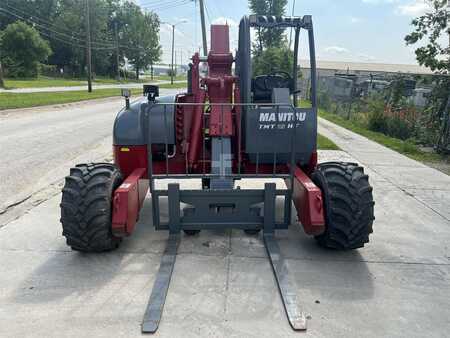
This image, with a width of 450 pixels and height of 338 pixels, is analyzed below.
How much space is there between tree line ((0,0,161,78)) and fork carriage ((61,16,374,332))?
60.3 m

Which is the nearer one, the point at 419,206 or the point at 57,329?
the point at 57,329

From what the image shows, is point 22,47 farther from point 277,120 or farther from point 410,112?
point 277,120

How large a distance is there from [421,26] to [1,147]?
1164cm

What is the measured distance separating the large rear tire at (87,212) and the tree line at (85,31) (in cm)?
6115

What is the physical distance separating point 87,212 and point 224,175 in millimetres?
1412

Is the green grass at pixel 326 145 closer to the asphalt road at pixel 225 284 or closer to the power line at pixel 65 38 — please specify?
the asphalt road at pixel 225 284

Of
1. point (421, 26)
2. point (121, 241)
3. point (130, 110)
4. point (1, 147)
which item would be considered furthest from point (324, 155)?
point (1, 147)

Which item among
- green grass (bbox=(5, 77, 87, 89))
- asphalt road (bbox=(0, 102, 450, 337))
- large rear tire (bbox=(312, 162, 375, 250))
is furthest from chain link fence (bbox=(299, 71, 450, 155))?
green grass (bbox=(5, 77, 87, 89))

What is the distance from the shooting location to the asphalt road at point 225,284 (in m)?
3.17

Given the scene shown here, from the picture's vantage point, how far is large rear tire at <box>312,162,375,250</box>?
161 inches

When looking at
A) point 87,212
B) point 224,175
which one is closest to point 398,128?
point 224,175

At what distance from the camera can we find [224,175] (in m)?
4.46

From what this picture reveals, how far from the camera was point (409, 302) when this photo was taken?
3574 millimetres

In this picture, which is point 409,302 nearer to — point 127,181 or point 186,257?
point 186,257
